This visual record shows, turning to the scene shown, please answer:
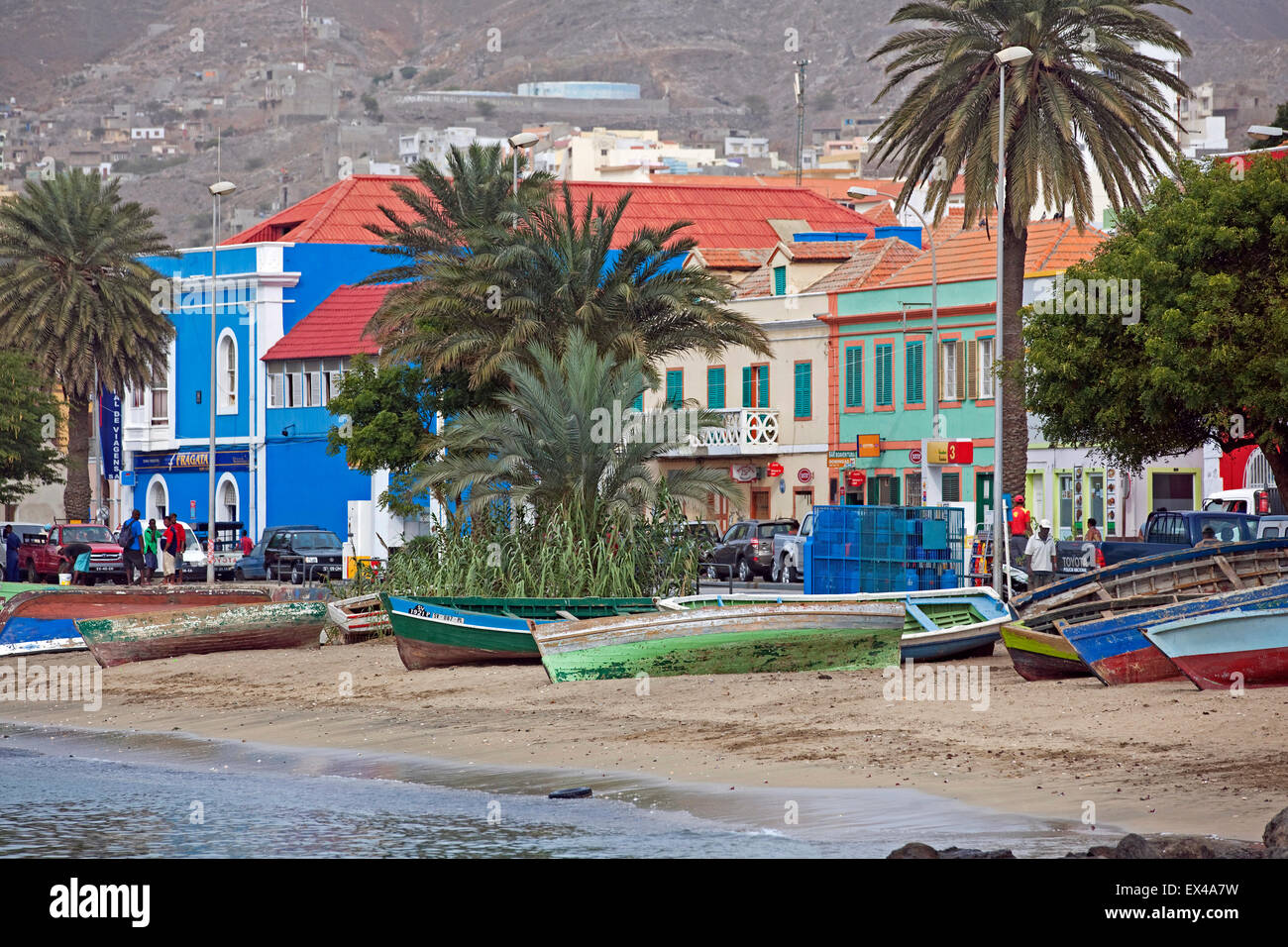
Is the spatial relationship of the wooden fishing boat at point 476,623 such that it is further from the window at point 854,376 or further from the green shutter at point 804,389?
the green shutter at point 804,389

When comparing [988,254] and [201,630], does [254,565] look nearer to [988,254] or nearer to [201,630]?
[988,254]

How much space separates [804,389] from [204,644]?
33894 mm

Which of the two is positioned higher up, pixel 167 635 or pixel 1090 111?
pixel 1090 111

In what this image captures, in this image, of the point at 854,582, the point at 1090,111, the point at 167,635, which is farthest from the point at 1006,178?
the point at 167,635

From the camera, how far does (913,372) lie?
60375mm

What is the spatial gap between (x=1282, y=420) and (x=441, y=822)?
69.7 ft

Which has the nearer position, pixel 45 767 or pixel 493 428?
pixel 45 767

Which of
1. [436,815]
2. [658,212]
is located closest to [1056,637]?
[436,815]

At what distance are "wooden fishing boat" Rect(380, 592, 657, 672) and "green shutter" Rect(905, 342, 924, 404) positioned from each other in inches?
1327

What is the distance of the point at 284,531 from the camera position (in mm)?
57125

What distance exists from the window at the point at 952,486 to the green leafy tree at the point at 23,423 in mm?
27536

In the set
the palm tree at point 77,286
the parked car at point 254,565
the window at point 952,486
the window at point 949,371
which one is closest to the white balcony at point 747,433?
the window at point 949,371

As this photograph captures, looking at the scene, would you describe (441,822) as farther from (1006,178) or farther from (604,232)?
(1006,178)
